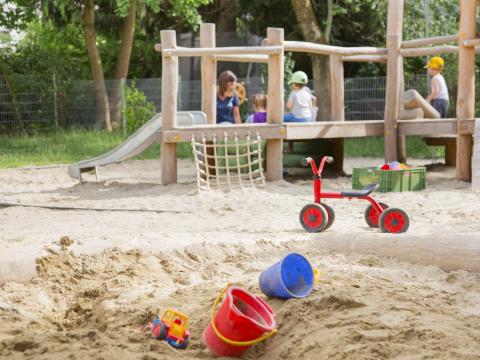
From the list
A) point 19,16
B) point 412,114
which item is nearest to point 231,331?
point 412,114

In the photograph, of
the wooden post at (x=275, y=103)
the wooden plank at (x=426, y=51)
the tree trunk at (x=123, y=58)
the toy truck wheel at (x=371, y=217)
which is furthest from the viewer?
the tree trunk at (x=123, y=58)

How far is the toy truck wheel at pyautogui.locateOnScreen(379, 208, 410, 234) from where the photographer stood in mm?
6453

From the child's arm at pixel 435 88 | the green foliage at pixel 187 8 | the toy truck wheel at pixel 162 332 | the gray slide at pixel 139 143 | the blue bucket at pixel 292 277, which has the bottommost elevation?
the toy truck wheel at pixel 162 332

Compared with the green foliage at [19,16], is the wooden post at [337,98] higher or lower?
lower

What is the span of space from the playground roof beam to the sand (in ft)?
7.40

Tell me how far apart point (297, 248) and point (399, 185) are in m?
3.88

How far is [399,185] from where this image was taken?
30.0 ft

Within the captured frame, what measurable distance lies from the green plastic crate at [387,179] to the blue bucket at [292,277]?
5030 mm

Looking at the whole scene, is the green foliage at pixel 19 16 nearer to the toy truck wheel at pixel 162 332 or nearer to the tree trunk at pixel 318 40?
the tree trunk at pixel 318 40

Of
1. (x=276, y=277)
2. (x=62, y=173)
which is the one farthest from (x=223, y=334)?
(x=62, y=173)

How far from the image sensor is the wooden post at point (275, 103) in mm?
10150

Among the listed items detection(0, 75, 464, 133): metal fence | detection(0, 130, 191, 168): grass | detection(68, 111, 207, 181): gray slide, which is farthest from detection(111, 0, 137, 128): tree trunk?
detection(68, 111, 207, 181): gray slide

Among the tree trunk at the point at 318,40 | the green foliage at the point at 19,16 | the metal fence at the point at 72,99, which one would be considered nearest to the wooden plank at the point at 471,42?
the metal fence at the point at 72,99

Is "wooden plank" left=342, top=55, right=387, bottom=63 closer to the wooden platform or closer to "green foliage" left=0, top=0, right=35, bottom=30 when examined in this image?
the wooden platform
